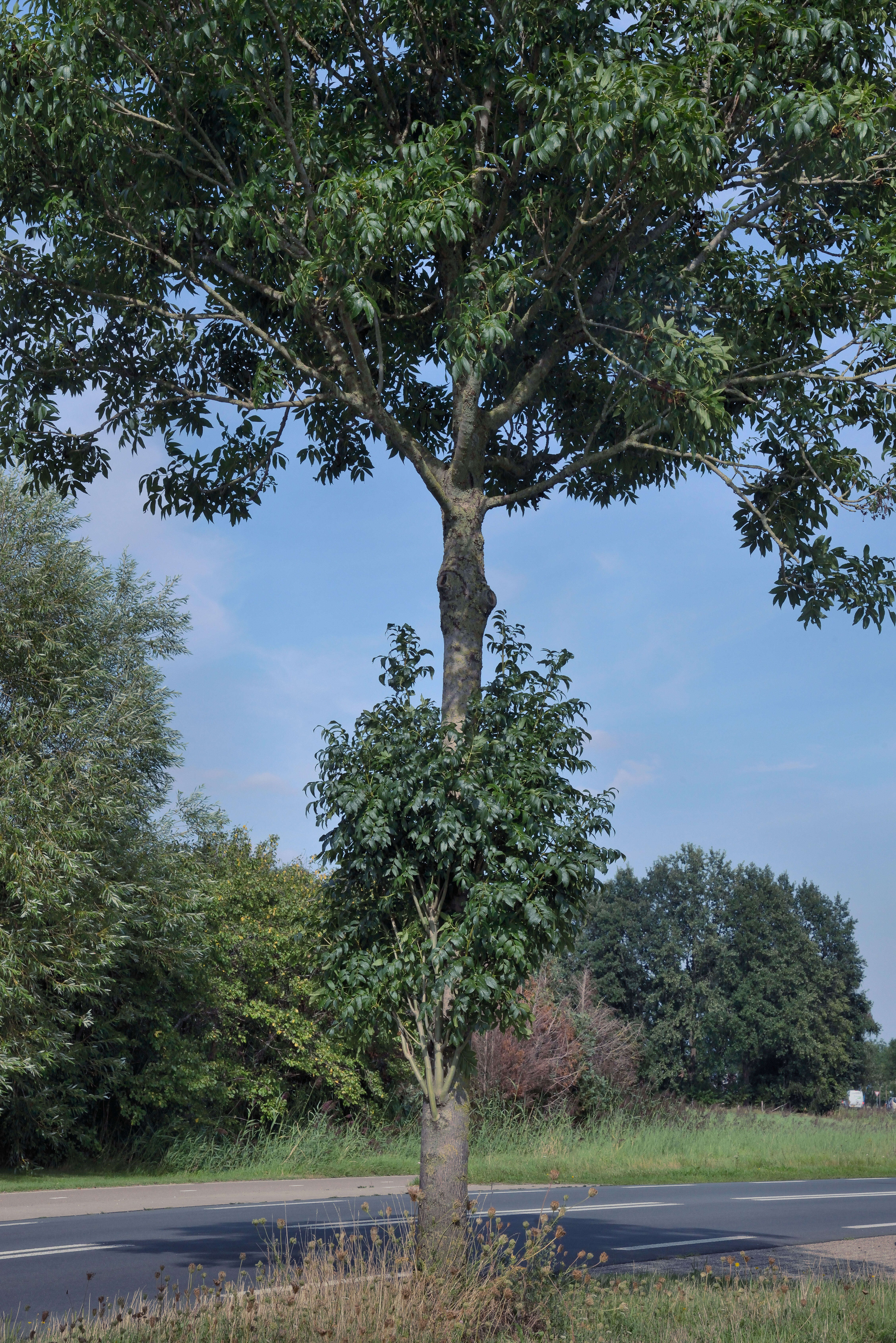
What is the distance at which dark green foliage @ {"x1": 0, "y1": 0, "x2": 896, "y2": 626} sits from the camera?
827 cm

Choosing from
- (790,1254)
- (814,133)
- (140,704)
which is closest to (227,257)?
(814,133)

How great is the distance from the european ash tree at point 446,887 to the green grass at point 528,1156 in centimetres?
1120

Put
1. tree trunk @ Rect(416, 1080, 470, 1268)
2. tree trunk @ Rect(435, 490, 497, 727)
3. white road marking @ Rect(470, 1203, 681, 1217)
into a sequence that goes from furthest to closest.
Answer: white road marking @ Rect(470, 1203, 681, 1217) < tree trunk @ Rect(435, 490, 497, 727) < tree trunk @ Rect(416, 1080, 470, 1268)

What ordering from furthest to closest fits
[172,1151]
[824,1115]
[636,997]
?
[636,997] → [824,1115] → [172,1151]

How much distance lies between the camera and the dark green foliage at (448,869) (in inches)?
293

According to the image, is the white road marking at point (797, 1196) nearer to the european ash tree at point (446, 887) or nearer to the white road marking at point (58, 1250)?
the white road marking at point (58, 1250)

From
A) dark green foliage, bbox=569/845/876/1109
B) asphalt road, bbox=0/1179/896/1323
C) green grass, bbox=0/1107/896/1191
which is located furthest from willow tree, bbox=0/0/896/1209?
dark green foliage, bbox=569/845/876/1109

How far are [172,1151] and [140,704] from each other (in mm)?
8257

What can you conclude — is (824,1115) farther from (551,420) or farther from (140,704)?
(551,420)

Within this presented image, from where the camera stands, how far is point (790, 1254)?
11.6m

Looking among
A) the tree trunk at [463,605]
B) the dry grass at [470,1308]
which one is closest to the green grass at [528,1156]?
the dry grass at [470,1308]

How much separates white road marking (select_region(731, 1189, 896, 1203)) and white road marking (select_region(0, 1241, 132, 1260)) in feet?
32.2

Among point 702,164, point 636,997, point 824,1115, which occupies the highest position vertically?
point 702,164

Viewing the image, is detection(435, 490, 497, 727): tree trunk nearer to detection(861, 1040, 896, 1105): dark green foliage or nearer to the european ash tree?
the european ash tree
